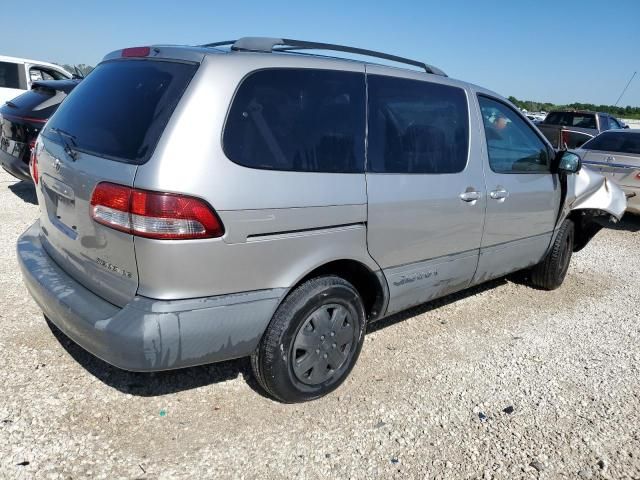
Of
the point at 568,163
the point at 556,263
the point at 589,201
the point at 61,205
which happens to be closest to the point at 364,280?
the point at 61,205

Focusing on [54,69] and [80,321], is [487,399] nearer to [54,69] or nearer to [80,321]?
[80,321]

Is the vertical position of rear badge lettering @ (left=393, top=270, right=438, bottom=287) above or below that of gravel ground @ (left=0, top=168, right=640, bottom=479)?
above

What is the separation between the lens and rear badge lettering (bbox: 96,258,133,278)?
90.0 inches

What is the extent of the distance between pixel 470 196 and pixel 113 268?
2.27 meters

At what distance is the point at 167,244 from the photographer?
217 centimetres

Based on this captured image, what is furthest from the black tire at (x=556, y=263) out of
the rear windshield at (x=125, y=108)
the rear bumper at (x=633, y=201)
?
the rear windshield at (x=125, y=108)

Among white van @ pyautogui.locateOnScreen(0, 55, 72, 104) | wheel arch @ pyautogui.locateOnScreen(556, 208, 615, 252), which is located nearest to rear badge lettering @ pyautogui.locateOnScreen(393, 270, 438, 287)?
wheel arch @ pyautogui.locateOnScreen(556, 208, 615, 252)

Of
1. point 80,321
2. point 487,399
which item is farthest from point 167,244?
point 487,399

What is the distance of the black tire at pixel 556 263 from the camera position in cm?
474

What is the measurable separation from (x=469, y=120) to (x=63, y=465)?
311cm

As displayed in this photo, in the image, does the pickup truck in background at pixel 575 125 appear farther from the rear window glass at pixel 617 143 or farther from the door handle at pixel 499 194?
the door handle at pixel 499 194

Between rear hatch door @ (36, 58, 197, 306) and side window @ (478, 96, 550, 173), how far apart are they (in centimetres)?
230

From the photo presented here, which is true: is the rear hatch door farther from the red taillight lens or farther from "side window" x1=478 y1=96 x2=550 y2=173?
"side window" x1=478 y1=96 x2=550 y2=173

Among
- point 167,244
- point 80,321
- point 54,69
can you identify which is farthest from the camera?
point 54,69
